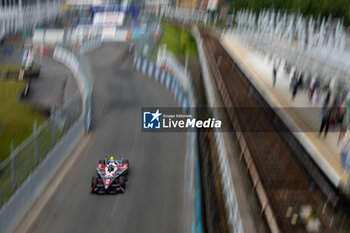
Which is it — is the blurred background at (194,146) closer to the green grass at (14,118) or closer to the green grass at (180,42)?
the green grass at (14,118)

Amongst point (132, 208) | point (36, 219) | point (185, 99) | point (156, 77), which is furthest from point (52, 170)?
point (156, 77)

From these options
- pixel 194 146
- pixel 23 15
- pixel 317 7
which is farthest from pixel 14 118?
pixel 23 15

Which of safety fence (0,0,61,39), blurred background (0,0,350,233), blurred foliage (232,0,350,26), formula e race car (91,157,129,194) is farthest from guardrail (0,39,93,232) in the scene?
safety fence (0,0,61,39)

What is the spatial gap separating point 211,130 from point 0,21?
2174 inches

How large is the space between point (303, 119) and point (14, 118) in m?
15.2

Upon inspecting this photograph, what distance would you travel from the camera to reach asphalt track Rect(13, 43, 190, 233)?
10.7 m

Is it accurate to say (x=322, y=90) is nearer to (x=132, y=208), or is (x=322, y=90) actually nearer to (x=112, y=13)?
(x=132, y=208)

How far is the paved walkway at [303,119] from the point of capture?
32.5ft

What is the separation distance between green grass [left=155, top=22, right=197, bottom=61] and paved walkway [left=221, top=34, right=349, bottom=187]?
16653 mm

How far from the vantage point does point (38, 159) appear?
40.4 feet

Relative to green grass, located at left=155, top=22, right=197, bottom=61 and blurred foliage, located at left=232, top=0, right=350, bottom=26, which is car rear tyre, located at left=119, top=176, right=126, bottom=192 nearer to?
blurred foliage, located at left=232, top=0, right=350, bottom=26

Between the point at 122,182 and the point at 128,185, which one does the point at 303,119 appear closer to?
the point at 128,185

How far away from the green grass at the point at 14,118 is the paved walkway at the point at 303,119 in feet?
36.8

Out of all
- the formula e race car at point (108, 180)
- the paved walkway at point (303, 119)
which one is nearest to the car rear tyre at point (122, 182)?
the formula e race car at point (108, 180)
